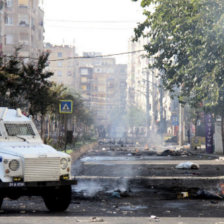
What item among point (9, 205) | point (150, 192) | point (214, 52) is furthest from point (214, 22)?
point (9, 205)

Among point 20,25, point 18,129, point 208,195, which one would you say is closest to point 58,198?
point 18,129

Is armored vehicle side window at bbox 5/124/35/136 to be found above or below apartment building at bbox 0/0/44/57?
below

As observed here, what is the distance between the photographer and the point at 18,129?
49.2 ft

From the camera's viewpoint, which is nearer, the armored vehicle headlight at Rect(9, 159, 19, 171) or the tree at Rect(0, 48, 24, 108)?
the armored vehicle headlight at Rect(9, 159, 19, 171)

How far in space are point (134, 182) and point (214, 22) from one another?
7.70 m

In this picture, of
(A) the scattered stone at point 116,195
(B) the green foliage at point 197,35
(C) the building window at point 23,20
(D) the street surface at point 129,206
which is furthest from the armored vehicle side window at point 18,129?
(C) the building window at point 23,20

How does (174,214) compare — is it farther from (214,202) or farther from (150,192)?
(150,192)

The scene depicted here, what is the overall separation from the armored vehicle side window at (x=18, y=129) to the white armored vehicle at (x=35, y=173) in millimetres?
611

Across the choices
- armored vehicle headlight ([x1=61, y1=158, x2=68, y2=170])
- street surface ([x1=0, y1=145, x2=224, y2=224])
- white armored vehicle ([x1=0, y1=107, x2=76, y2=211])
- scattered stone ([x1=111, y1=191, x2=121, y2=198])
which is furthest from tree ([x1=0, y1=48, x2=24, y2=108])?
armored vehicle headlight ([x1=61, y1=158, x2=68, y2=170])

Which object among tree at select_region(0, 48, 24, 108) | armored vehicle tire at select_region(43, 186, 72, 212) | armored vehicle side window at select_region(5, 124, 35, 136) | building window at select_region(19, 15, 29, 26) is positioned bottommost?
armored vehicle tire at select_region(43, 186, 72, 212)

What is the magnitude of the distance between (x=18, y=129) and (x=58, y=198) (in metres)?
2.35

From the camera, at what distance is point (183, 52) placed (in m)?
34.9

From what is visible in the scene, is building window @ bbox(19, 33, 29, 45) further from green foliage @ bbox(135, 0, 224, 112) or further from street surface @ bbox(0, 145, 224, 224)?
street surface @ bbox(0, 145, 224, 224)

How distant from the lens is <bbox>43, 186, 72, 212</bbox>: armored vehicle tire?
13.3 m
